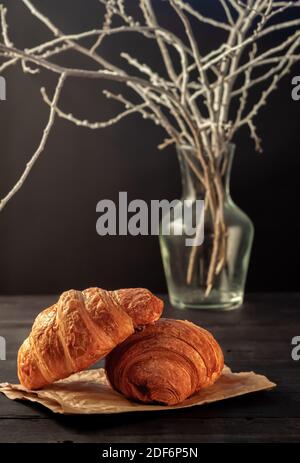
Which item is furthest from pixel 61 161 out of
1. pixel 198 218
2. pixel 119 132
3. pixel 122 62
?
pixel 198 218

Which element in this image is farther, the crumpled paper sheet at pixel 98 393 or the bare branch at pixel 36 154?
the bare branch at pixel 36 154

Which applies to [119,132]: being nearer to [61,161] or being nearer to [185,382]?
[61,161]

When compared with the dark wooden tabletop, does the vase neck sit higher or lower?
higher
